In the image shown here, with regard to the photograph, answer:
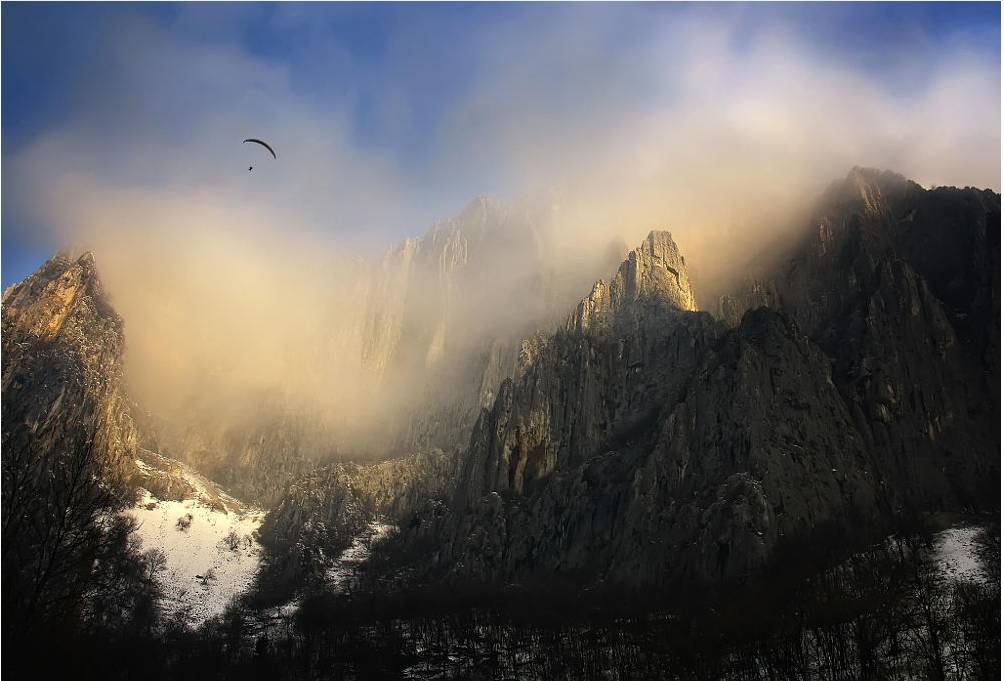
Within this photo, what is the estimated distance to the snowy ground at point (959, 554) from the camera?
A: 9388cm

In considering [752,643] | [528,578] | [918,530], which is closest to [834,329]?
[918,530]

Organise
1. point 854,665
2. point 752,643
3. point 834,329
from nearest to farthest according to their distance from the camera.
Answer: point 854,665 → point 752,643 → point 834,329

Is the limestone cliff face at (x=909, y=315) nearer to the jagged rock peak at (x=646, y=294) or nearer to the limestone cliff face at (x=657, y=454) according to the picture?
the limestone cliff face at (x=657, y=454)

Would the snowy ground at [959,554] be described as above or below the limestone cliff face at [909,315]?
below

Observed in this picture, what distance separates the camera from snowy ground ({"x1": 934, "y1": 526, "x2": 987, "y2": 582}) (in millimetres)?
93875

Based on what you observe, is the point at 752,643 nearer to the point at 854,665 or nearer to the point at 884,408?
the point at 854,665

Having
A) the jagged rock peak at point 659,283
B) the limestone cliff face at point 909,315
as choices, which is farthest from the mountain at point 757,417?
the jagged rock peak at point 659,283

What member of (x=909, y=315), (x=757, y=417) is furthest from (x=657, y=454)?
(x=909, y=315)

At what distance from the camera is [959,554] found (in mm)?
Answer: 102562

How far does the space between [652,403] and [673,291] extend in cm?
3508

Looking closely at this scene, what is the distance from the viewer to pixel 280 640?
152 metres

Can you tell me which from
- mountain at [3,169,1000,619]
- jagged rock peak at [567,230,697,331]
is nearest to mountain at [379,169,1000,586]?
mountain at [3,169,1000,619]

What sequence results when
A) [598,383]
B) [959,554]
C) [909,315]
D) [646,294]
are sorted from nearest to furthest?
[959,554] < [909,315] < [598,383] < [646,294]

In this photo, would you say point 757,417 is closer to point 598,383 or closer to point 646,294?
point 598,383
